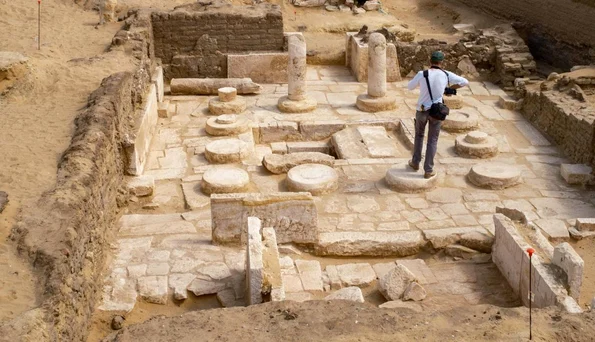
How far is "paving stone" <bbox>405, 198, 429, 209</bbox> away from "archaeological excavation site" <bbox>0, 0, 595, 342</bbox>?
0.05 m

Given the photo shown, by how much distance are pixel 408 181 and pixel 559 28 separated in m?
7.59

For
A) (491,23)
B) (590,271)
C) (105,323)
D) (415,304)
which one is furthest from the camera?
(491,23)

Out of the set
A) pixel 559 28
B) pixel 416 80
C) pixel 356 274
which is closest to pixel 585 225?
pixel 416 80

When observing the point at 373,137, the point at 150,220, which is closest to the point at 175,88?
the point at 373,137

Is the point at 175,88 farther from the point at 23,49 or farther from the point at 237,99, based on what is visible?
the point at 23,49

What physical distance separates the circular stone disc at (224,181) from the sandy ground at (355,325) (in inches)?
155

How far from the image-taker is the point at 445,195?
9531mm

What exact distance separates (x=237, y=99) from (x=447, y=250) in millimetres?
5733

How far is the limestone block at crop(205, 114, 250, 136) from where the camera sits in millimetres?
11445

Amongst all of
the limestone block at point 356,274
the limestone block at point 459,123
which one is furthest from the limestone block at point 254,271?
the limestone block at point 459,123

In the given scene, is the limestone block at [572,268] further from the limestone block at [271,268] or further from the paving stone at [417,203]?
the limestone block at [271,268]

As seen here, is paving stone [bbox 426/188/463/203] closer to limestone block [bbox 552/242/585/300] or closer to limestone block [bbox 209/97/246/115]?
limestone block [bbox 552/242/585/300]

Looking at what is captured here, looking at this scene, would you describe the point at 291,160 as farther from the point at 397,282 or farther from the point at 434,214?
the point at 397,282

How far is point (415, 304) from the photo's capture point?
707cm
